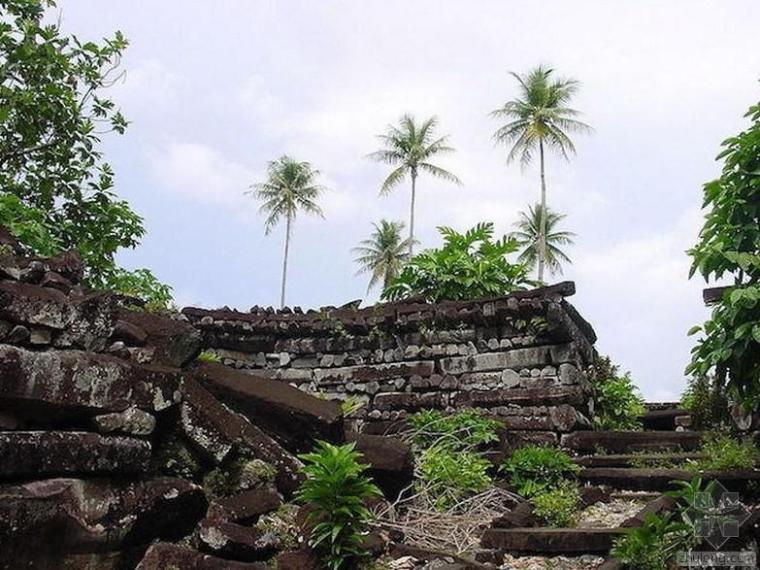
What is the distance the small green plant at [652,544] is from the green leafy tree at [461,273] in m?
5.67

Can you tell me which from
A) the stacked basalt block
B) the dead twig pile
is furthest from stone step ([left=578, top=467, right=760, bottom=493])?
the stacked basalt block

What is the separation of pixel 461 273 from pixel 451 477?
13.7ft

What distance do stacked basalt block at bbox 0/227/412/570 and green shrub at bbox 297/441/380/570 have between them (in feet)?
1.02

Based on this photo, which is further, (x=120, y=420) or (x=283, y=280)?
(x=283, y=280)

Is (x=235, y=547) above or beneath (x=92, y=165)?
beneath

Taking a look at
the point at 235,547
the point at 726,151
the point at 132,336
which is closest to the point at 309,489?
the point at 235,547

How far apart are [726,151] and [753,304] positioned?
4.63 ft

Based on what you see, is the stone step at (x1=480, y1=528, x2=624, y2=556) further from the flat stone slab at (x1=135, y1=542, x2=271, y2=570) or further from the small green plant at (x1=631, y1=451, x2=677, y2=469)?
the small green plant at (x1=631, y1=451, x2=677, y2=469)

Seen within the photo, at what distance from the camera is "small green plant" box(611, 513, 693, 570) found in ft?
15.4

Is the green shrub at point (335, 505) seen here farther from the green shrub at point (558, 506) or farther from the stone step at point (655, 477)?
the stone step at point (655, 477)

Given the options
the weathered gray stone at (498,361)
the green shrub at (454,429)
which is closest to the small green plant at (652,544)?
the green shrub at (454,429)

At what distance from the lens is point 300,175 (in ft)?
144

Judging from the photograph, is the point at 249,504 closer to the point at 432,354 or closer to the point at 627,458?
the point at 627,458

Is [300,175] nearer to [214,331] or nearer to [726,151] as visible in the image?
[214,331]
